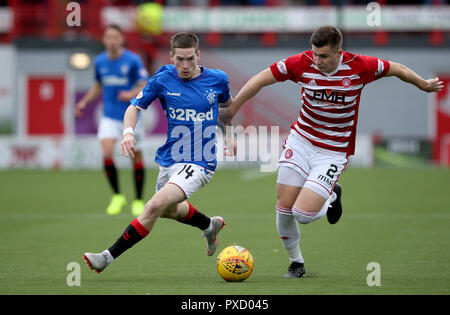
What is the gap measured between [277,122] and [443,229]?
1710 centimetres

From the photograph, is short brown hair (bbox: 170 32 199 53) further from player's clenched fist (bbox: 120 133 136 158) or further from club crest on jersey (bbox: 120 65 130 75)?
club crest on jersey (bbox: 120 65 130 75)

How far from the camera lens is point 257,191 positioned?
15953 millimetres

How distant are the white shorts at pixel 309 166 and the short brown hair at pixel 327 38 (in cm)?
93

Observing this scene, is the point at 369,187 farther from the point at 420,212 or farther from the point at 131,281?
the point at 131,281

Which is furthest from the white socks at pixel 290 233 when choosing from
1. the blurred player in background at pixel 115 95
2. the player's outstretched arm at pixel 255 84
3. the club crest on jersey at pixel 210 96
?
the blurred player in background at pixel 115 95

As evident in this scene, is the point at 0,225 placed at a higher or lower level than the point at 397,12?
lower

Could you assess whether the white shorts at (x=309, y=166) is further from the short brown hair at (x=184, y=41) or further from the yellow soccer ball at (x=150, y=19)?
the yellow soccer ball at (x=150, y=19)

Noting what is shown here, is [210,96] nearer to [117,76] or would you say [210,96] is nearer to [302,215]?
[302,215]

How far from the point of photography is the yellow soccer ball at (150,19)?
26188mm

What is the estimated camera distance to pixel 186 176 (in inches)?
264

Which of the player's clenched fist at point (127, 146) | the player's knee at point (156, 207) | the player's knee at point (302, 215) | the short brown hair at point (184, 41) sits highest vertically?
the short brown hair at point (184, 41)

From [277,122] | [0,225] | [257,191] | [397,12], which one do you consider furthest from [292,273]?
[397,12]

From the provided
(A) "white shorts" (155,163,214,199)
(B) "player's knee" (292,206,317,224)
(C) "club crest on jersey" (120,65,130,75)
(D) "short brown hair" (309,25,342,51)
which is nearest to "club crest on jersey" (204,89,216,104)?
(A) "white shorts" (155,163,214,199)
